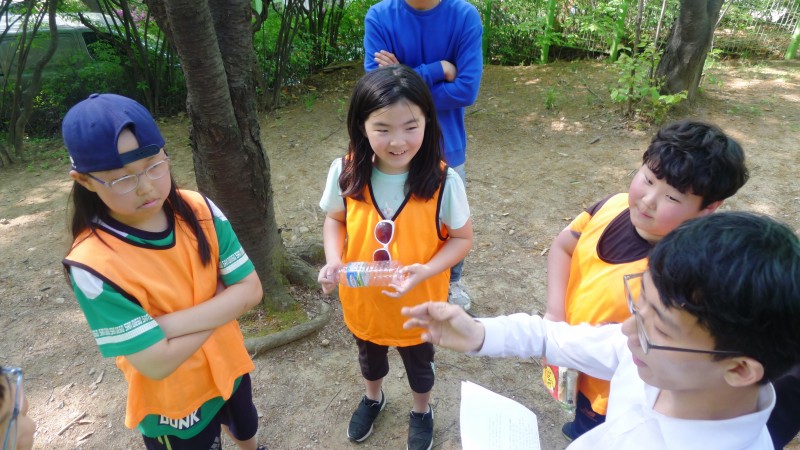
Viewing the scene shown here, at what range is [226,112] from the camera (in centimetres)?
256

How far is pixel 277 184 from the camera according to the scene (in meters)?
5.18

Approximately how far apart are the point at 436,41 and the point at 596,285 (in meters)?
1.56

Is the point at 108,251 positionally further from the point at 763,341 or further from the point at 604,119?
the point at 604,119

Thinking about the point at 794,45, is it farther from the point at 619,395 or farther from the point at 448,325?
the point at 448,325

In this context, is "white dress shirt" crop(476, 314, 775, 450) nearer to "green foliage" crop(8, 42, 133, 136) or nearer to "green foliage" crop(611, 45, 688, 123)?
"green foliage" crop(611, 45, 688, 123)

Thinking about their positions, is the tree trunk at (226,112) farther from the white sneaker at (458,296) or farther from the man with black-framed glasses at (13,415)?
the man with black-framed glasses at (13,415)

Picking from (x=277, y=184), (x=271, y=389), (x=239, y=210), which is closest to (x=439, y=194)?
(x=239, y=210)

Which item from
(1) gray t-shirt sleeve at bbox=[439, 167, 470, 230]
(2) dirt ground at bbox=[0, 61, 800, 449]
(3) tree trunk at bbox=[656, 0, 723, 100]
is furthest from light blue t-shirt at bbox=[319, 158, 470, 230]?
(3) tree trunk at bbox=[656, 0, 723, 100]

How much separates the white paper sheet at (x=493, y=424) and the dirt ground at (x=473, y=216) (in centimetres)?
113

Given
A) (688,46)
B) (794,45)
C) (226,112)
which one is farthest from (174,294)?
(794,45)

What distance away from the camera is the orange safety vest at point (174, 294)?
1447mm

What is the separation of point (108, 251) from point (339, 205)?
84 centimetres

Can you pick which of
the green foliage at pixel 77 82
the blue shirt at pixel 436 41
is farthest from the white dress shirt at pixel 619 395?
the green foliage at pixel 77 82

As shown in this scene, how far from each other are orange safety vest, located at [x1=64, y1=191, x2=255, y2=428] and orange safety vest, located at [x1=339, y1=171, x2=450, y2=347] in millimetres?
486
